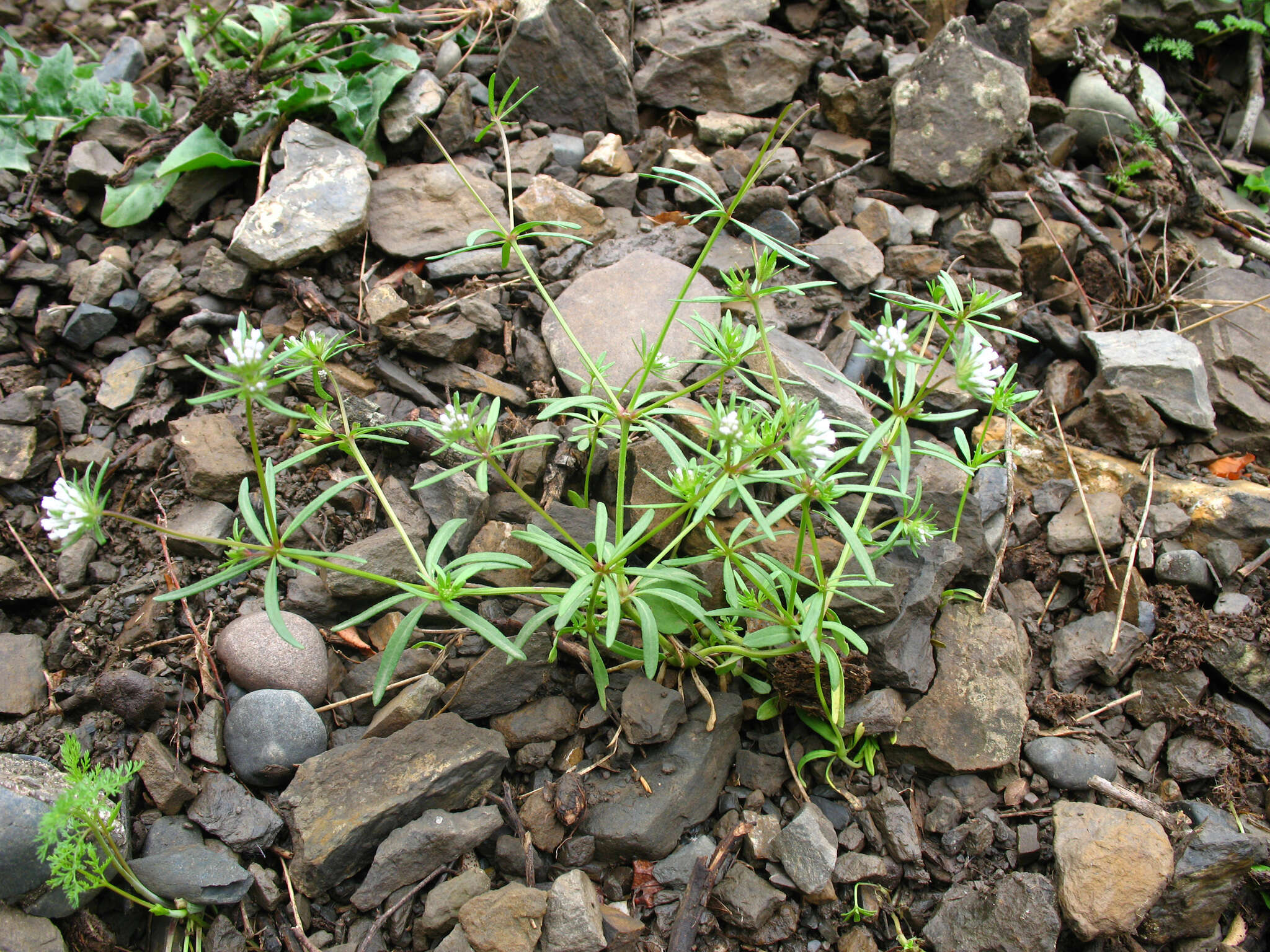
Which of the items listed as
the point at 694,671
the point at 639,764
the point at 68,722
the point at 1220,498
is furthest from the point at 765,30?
the point at 68,722

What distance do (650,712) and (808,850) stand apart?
689 mm

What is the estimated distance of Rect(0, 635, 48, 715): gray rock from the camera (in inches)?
A: 113

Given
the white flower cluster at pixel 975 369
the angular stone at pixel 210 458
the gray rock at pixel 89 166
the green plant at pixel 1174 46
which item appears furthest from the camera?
the green plant at pixel 1174 46

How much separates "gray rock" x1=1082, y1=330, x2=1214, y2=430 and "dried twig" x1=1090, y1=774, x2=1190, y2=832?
189cm

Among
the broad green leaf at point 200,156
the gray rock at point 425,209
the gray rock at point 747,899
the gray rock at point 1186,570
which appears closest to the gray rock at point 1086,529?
the gray rock at point 1186,570

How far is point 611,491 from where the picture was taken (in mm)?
3537

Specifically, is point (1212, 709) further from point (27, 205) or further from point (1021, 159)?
point (27, 205)

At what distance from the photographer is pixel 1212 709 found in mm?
3125

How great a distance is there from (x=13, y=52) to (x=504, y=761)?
5312 mm

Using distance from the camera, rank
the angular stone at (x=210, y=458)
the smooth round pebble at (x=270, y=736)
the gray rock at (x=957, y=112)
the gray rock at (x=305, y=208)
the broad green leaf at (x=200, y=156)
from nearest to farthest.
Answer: the smooth round pebble at (x=270, y=736) → the angular stone at (x=210, y=458) → the gray rock at (x=305, y=208) → the broad green leaf at (x=200, y=156) → the gray rock at (x=957, y=112)

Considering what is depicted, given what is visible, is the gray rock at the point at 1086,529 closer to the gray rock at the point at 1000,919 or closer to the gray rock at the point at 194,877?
the gray rock at the point at 1000,919

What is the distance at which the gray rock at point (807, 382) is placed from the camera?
3.55m

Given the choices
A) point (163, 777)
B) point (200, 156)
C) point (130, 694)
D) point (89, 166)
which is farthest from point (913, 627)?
point (89, 166)

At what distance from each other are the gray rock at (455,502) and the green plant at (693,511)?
0.07 m
